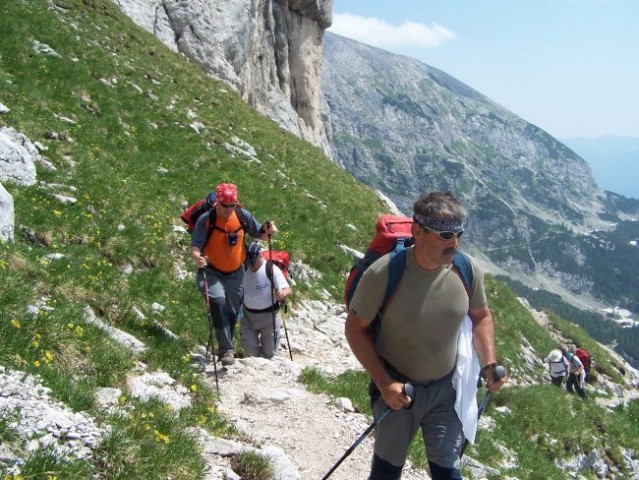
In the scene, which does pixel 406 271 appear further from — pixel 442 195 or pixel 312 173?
pixel 312 173

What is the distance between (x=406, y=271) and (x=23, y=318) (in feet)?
13.1

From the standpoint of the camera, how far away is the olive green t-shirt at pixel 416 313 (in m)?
4.75

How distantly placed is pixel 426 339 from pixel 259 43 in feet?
155

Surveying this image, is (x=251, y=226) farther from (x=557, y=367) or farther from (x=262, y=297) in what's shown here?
(x=557, y=367)

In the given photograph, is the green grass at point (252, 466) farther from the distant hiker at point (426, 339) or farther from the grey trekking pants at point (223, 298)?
the grey trekking pants at point (223, 298)

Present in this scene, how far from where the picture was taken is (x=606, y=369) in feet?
81.2

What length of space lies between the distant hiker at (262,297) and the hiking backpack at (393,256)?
5.28m

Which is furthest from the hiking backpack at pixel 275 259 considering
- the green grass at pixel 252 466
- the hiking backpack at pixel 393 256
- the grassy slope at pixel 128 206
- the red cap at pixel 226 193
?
the hiking backpack at pixel 393 256

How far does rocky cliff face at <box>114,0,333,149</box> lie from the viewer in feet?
121

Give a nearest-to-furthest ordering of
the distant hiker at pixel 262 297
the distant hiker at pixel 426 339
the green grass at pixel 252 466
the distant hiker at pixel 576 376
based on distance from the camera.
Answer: the distant hiker at pixel 426 339 → the green grass at pixel 252 466 → the distant hiker at pixel 262 297 → the distant hiker at pixel 576 376

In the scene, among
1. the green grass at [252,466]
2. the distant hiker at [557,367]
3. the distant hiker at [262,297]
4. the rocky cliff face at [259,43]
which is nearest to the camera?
the green grass at [252,466]

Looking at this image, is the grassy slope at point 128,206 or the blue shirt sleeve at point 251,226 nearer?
the grassy slope at point 128,206

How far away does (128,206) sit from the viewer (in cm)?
1259

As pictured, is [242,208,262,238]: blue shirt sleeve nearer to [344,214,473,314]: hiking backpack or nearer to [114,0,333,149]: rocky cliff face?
[344,214,473,314]: hiking backpack
